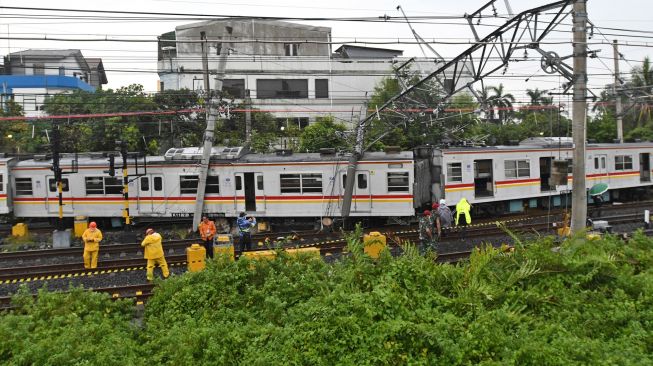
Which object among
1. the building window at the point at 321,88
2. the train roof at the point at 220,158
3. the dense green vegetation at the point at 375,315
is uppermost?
the building window at the point at 321,88

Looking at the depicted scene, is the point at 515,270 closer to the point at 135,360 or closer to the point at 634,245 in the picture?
the point at 634,245

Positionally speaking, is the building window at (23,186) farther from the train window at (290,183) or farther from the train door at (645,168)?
the train door at (645,168)

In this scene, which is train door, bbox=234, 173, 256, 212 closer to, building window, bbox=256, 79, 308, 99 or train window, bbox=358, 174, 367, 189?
train window, bbox=358, 174, 367, 189

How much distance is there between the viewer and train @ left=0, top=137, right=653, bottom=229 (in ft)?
63.6

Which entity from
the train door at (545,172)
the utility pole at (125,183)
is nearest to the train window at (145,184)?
the utility pole at (125,183)

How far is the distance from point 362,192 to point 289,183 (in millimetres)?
2603

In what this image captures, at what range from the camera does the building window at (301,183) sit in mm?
19625

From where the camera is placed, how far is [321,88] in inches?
1565

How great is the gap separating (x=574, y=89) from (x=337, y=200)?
9281 millimetres

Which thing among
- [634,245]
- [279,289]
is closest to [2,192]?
[279,289]

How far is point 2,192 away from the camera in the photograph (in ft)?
70.4

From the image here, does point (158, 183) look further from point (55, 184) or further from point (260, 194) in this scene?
point (55, 184)

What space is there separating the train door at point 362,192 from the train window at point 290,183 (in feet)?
5.23

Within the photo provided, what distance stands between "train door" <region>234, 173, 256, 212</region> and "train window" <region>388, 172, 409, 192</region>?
16.0 ft
